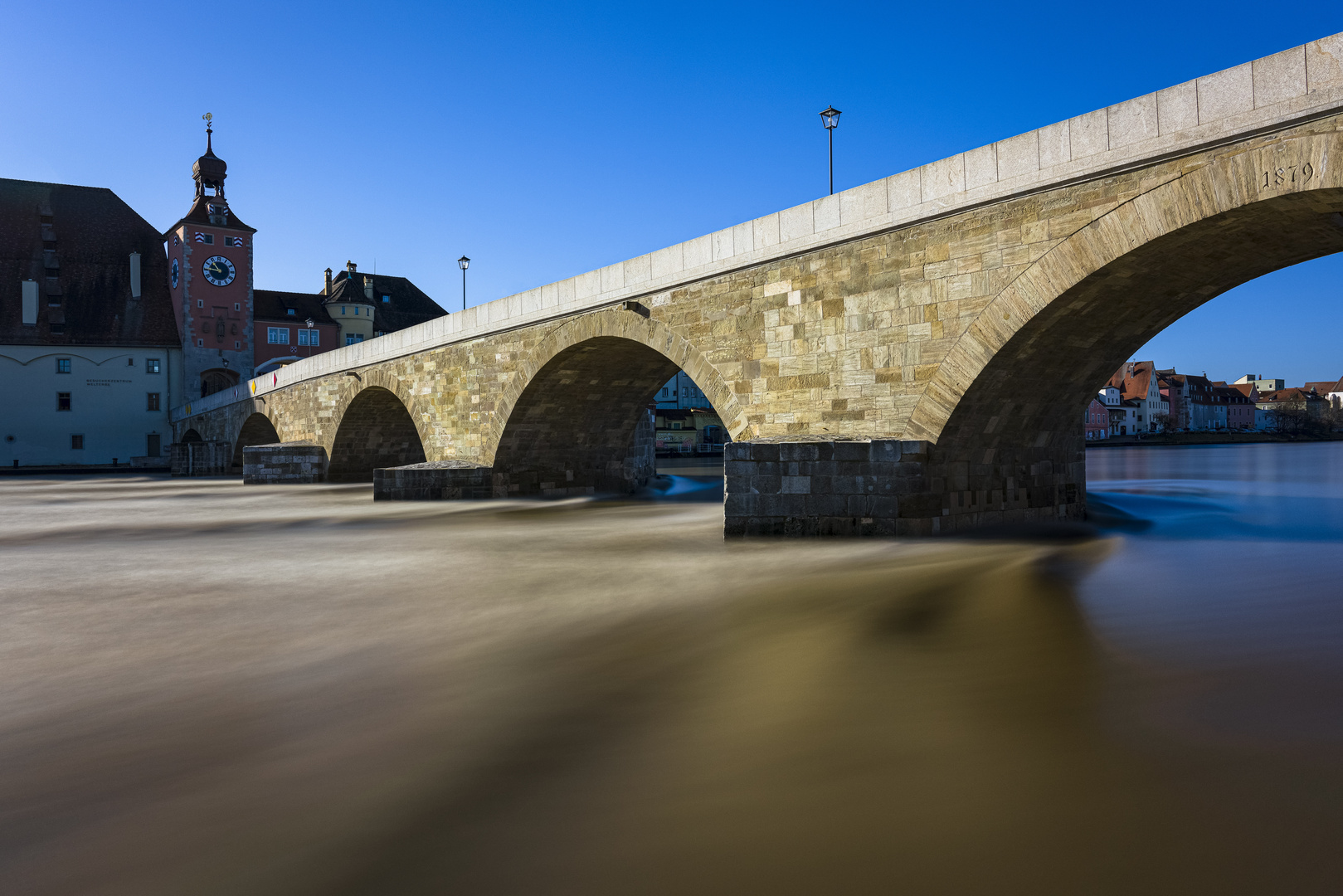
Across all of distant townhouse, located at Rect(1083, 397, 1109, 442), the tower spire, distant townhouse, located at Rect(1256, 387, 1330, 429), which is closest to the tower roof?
the tower spire

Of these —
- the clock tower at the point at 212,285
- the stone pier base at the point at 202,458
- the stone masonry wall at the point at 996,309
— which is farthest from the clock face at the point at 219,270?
the stone masonry wall at the point at 996,309

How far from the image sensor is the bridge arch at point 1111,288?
6277mm

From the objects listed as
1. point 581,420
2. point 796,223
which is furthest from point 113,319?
point 796,223

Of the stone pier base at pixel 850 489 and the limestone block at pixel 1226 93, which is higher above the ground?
the limestone block at pixel 1226 93

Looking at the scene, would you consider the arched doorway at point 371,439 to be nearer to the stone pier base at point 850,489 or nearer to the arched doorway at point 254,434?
the arched doorway at point 254,434

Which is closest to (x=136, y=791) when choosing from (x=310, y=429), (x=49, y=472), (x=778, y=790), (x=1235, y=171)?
(x=778, y=790)

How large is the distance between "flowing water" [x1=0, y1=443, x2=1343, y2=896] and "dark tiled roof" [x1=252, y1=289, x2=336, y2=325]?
4783 centimetres

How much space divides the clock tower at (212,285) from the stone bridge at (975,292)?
128 ft

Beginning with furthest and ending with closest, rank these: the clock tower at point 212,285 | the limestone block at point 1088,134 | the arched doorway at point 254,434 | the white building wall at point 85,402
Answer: the clock tower at point 212,285, the white building wall at point 85,402, the arched doorway at point 254,434, the limestone block at point 1088,134

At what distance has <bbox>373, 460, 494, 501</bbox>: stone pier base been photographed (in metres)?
16.9

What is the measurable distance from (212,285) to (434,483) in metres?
36.7

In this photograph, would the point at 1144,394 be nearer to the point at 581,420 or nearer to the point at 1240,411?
the point at 1240,411

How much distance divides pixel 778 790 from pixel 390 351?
19.8 meters

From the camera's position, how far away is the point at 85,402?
4241 cm
